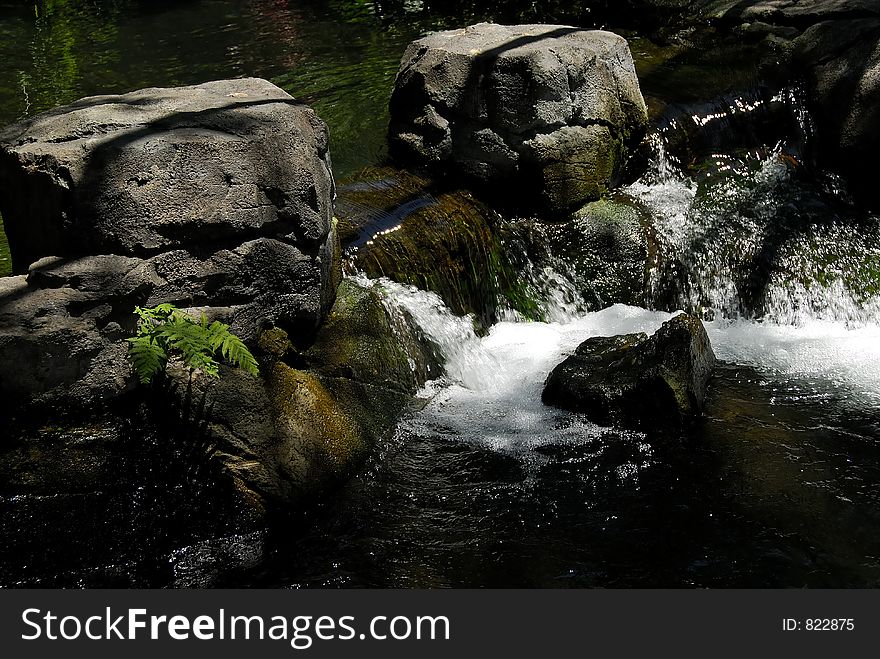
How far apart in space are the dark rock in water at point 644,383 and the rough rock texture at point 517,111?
2049 mm

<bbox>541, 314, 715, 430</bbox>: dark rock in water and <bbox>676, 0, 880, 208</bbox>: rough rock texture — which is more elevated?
<bbox>676, 0, 880, 208</bbox>: rough rock texture

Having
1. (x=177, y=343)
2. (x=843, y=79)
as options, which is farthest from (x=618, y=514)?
(x=843, y=79)

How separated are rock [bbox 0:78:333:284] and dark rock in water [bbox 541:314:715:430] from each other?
1.84 m

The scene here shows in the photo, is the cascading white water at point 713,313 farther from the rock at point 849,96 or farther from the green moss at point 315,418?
the green moss at point 315,418

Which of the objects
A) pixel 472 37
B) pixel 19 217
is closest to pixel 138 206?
pixel 19 217

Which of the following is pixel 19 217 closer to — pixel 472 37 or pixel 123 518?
pixel 123 518

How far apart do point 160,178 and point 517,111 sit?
3.48 m

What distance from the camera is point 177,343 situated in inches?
181

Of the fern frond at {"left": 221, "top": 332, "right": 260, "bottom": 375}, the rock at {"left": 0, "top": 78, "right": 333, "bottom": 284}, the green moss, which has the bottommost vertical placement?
the green moss

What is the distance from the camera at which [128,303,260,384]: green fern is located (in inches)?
180

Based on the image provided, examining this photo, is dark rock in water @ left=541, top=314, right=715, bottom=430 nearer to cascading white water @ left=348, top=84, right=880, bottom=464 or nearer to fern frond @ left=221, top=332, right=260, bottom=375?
cascading white water @ left=348, top=84, right=880, bottom=464

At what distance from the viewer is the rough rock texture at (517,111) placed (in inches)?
293

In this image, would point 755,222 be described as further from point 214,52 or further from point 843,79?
point 214,52

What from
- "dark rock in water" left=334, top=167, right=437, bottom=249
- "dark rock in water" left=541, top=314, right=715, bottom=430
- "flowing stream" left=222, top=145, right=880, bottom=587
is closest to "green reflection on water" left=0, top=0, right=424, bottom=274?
"dark rock in water" left=334, top=167, right=437, bottom=249
